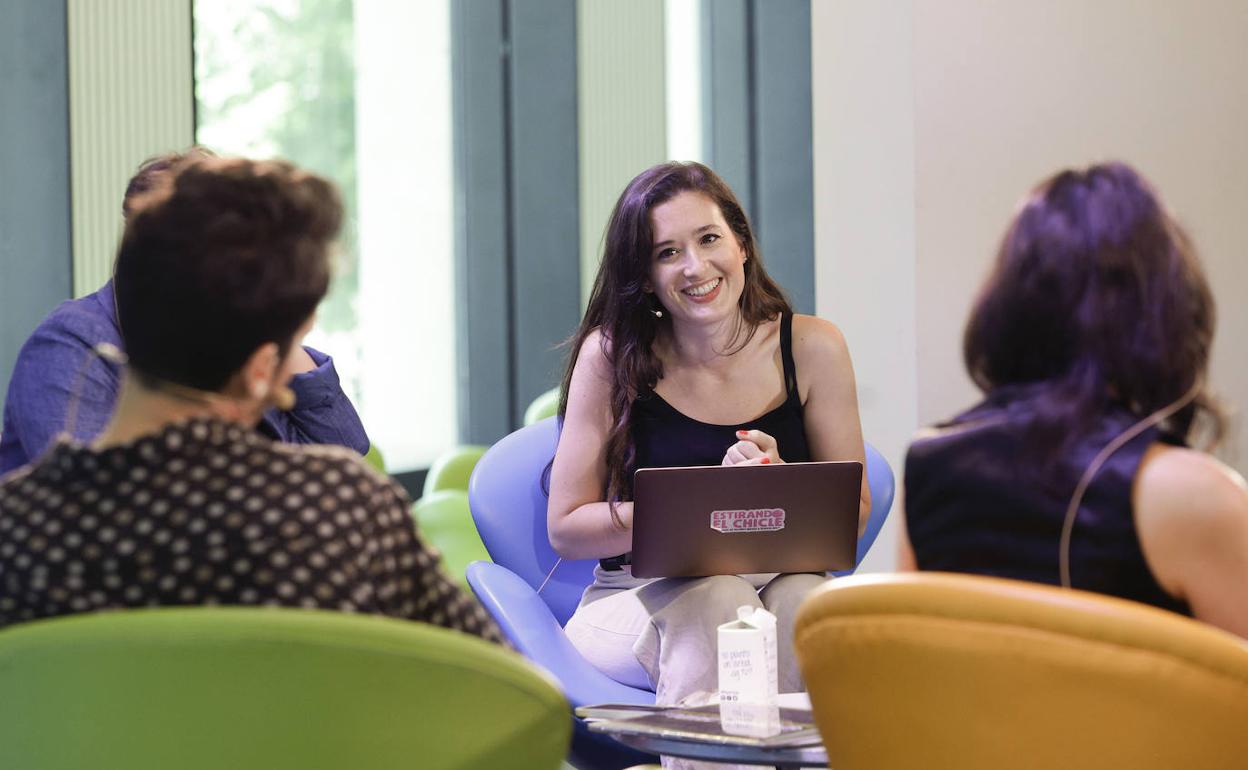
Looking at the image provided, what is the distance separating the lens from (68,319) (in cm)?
238

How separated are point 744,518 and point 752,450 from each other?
0.77 feet

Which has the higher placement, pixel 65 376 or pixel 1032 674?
pixel 65 376

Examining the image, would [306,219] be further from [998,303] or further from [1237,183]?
[1237,183]

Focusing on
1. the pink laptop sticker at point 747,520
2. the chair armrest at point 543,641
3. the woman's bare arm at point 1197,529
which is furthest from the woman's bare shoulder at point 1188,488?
the chair armrest at point 543,641

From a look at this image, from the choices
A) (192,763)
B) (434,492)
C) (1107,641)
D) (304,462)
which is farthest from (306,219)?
(434,492)

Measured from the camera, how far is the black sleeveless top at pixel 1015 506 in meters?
1.53

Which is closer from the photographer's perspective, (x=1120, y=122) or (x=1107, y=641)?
(x=1107, y=641)

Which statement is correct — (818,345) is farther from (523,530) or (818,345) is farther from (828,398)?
(523,530)

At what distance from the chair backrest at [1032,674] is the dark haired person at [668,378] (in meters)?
1.35

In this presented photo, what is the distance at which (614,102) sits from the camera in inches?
233

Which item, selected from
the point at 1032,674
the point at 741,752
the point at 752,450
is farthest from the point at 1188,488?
the point at 752,450

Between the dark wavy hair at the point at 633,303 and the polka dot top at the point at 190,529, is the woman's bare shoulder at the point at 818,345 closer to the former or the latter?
the dark wavy hair at the point at 633,303

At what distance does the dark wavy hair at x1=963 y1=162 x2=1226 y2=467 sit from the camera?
1578 mm

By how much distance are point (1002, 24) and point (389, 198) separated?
7.41ft
